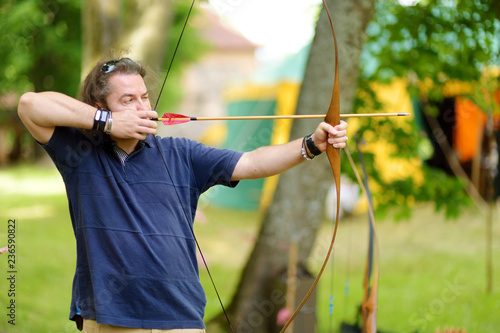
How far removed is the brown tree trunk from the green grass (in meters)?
0.24

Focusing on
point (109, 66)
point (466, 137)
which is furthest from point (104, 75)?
point (466, 137)

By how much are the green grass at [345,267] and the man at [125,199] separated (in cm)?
66

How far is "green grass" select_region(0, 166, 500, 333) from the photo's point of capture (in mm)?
3080

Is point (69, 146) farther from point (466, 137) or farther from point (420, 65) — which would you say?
point (466, 137)

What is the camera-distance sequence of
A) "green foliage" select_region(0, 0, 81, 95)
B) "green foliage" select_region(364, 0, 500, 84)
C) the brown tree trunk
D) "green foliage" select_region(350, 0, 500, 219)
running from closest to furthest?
the brown tree trunk → "green foliage" select_region(364, 0, 500, 84) → "green foliage" select_region(350, 0, 500, 219) → "green foliage" select_region(0, 0, 81, 95)

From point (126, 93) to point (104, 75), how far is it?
0.07 meters

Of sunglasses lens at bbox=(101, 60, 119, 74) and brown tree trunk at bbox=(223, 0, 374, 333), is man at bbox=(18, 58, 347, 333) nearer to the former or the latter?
sunglasses lens at bbox=(101, 60, 119, 74)

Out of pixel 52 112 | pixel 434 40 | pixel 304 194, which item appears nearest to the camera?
pixel 52 112

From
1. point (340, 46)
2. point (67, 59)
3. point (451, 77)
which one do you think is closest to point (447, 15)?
point (451, 77)

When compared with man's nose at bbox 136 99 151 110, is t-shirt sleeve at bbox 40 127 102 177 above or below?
below

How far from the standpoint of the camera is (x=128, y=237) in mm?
1161

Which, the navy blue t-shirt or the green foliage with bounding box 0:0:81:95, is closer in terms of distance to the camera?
the navy blue t-shirt

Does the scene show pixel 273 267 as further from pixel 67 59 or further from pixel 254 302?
pixel 67 59

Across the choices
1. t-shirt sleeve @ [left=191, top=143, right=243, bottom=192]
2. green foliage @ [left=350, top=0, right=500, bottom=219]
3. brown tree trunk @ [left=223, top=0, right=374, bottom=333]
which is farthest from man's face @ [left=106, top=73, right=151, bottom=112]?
green foliage @ [left=350, top=0, right=500, bottom=219]
